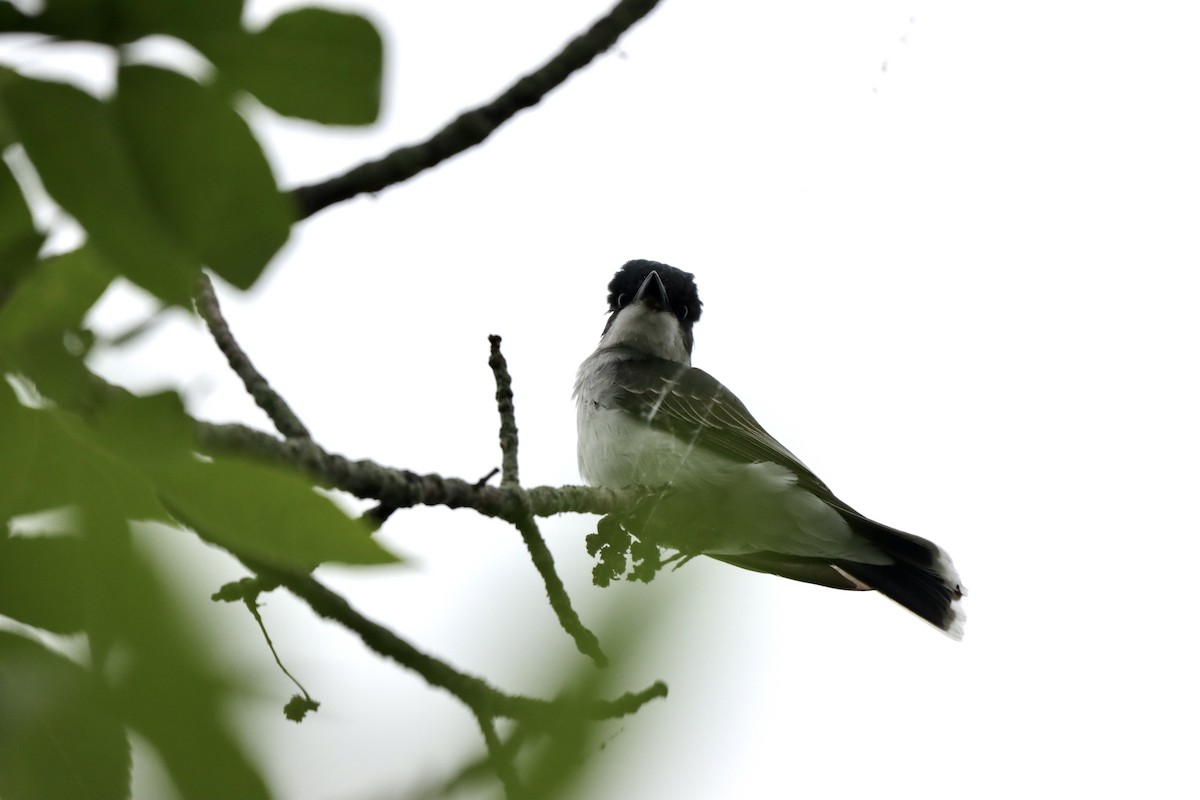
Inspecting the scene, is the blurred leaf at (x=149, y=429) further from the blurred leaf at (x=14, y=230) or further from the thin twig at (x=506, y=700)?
the thin twig at (x=506, y=700)

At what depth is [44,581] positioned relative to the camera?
32.8 inches

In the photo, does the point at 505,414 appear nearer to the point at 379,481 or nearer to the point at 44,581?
the point at 379,481

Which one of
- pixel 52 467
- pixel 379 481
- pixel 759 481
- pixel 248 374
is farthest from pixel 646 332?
pixel 52 467

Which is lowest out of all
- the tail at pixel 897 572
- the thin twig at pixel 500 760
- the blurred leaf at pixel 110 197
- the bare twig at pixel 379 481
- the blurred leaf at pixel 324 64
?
the tail at pixel 897 572

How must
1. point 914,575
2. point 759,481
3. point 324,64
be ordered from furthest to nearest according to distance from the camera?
1. point 914,575
2. point 759,481
3. point 324,64

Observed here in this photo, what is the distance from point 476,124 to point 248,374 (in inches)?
58.3

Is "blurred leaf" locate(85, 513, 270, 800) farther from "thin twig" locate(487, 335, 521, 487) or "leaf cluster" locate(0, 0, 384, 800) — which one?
"thin twig" locate(487, 335, 521, 487)

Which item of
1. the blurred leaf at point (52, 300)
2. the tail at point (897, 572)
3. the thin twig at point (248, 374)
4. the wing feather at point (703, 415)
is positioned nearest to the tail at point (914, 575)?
the tail at point (897, 572)

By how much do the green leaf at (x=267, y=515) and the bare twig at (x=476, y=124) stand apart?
2.70 feet

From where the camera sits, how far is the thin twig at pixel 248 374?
8.94 feet

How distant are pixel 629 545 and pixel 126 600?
242 cm

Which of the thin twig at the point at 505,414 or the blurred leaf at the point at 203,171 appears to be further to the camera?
the thin twig at the point at 505,414

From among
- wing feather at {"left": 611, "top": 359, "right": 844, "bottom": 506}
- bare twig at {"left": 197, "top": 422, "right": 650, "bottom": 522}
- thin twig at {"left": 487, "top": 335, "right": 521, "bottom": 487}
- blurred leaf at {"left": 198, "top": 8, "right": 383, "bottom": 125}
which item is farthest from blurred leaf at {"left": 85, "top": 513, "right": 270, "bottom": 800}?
wing feather at {"left": 611, "top": 359, "right": 844, "bottom": 506}

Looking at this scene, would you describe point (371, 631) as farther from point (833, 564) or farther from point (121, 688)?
point (833, 564)
